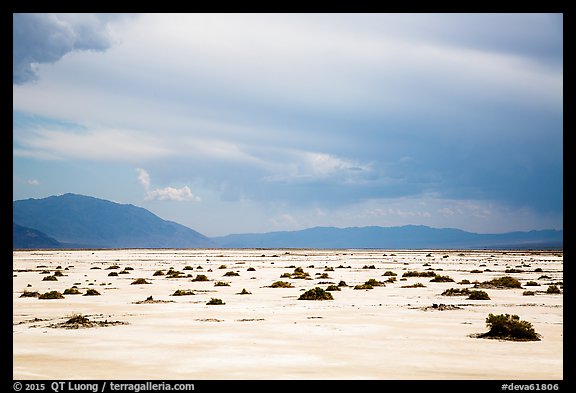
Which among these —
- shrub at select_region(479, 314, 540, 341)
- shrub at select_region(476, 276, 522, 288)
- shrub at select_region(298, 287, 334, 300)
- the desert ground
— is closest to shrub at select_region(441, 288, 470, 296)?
the desert ground

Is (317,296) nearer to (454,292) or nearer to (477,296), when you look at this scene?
(477,296)

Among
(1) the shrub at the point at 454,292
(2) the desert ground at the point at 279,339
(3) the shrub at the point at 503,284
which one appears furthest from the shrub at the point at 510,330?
(3) the shrub at the point at 503,284

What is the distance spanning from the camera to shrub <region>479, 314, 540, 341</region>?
18.4m

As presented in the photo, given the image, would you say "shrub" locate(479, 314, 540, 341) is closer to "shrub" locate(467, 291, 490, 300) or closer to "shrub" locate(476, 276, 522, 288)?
"shrub" locate(467, 291, 490, 300)

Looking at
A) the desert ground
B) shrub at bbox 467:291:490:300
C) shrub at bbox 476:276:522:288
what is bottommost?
the desert ground

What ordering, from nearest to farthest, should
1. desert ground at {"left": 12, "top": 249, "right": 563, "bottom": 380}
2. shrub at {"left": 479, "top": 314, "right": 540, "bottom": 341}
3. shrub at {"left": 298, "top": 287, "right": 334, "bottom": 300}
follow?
desert ground at {"left": 12, "top": 249, "right": 563, "bottom": 380} → shrub at {"left": 479, "top": 314, "right": 540, "bottom": 341} → shrub at {"left": 298, "top": 287, "right": 334, "bottom": 300}

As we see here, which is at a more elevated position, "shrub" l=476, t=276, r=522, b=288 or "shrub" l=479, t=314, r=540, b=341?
"shrub" l=476, t=276, r=522, b=288

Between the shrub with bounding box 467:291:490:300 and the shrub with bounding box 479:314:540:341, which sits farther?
the shrub with bounding box 467:291:490:300

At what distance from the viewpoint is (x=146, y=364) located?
14.5 meters

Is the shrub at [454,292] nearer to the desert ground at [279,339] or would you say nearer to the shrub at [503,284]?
the desert ground at [279,339]
